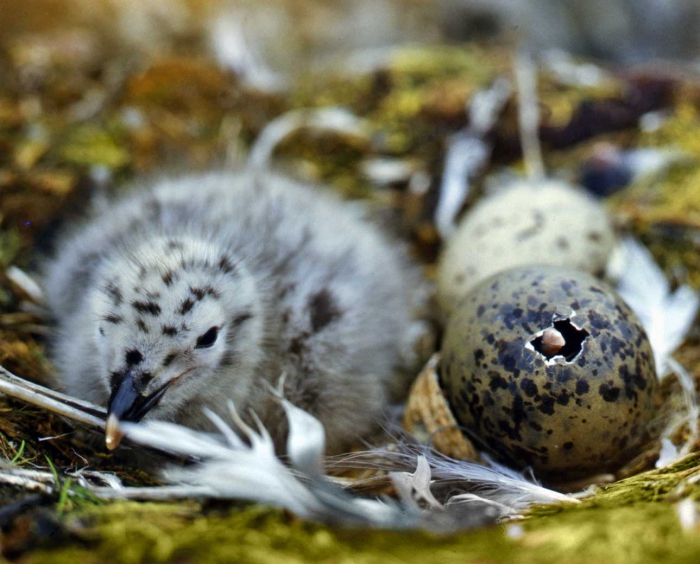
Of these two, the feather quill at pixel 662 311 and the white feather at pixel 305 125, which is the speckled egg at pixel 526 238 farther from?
the white feather at pixel 305 125

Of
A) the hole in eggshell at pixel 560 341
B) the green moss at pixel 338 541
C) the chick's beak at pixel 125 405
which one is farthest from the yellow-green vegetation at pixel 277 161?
the hole in eggshell at pixel 560 341

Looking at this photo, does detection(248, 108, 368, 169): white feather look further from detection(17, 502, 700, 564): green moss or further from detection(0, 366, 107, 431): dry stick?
detection(17, 502, 700, 564): green moss

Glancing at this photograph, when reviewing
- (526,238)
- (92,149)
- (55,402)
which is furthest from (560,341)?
(92,149)

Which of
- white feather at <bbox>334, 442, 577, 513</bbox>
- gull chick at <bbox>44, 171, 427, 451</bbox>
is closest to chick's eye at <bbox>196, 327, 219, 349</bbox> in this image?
gull chick at <bbox>44, 171, 427, 451</bbox>

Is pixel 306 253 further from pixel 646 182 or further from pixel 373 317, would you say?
pixel 646 182

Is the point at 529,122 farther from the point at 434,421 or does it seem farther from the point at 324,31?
the point at 324,31

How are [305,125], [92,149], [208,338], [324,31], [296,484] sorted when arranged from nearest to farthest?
[296,484] < [208,338] < [92,149] < [305,125] < [324,31]
